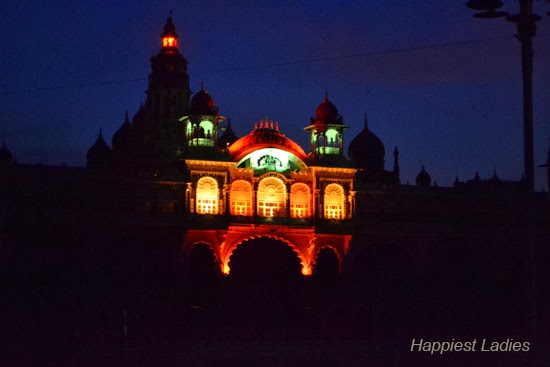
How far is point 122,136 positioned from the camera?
69312 millimetres

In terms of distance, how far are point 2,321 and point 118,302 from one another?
5724mm

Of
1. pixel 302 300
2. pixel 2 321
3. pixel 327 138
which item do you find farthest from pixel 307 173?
pixel 2 321

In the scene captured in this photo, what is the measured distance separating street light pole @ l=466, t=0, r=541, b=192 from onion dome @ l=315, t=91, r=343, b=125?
31207mm

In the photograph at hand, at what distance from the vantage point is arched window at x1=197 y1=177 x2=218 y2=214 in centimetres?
4691

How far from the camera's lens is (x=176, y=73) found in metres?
70.1

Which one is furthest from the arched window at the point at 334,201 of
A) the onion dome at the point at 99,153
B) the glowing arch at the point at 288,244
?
the onion dome at the point at 99,153

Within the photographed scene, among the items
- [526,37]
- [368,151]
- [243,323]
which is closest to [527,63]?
[526,37]

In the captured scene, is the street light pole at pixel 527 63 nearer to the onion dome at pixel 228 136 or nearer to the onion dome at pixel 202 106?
the onion dome at pixel 202 106

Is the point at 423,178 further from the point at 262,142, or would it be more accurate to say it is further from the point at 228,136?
the point at 262,142

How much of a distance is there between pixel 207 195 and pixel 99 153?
20.7 meters

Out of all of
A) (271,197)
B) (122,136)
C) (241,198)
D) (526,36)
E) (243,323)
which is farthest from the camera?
(122,136)

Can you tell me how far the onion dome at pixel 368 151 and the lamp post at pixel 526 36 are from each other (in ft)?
146

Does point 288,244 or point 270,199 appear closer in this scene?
point 288,244

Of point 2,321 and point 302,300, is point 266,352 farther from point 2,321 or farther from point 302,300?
point 302,300
